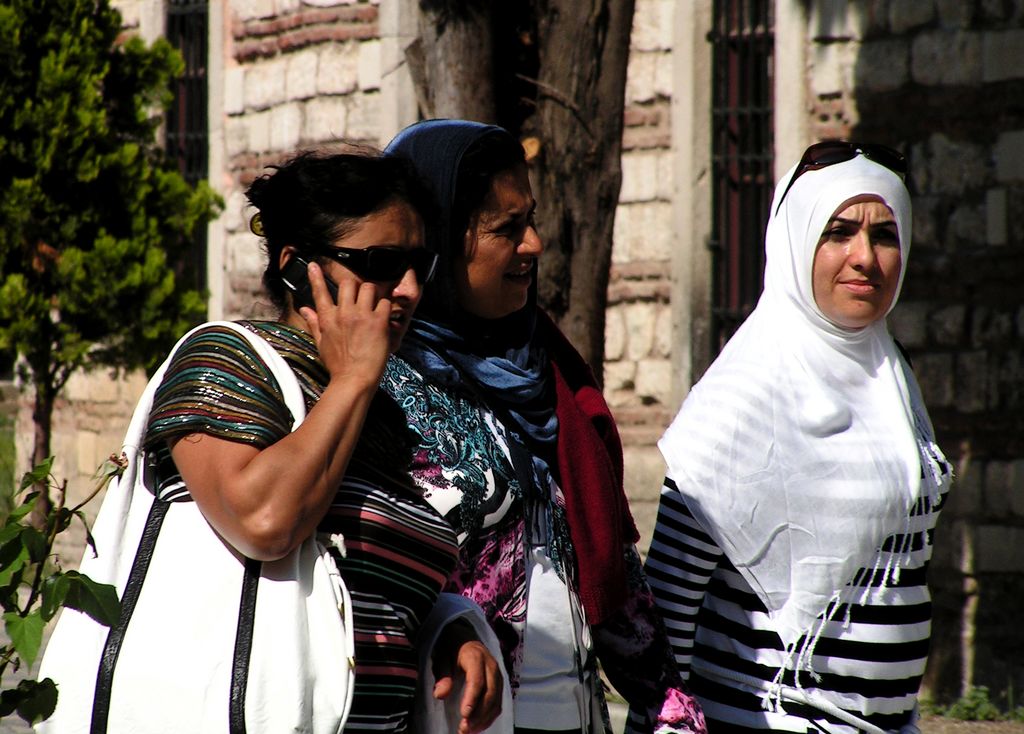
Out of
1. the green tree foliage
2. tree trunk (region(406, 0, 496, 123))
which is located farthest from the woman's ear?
the green tree foliage

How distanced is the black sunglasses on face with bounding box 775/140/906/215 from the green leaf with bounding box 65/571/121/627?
2.00 metres

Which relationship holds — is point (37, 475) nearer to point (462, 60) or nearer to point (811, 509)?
point (811, 509)

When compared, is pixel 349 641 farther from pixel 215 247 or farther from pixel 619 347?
pixel 215 247

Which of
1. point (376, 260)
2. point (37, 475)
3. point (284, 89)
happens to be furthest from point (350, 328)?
point (284, 89)

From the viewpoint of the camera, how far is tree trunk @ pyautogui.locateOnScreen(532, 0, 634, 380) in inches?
209

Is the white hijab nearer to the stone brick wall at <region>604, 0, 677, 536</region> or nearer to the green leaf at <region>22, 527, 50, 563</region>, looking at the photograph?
the green leaf at <region>22, 527, 50, 563</region>

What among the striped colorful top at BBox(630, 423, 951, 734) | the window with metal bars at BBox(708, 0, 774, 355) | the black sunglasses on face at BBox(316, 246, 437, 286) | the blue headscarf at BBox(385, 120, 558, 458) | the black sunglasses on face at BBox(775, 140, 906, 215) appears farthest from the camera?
the window with metal bars at BBox(708, 0, 774, 355)

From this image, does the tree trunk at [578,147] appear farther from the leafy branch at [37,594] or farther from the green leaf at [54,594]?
the green leaf at [54,594]

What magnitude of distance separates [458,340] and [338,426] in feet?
2.25

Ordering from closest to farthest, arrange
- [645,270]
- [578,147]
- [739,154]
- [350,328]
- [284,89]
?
[350,328] → [578,147] → [739,154] → [645,270] → [284,89]

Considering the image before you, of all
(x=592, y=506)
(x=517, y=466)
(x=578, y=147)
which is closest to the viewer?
(x=517, y=466)

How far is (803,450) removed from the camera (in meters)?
3.30

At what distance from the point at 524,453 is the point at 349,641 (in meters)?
0.77

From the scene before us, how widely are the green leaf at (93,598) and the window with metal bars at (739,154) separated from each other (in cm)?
599
